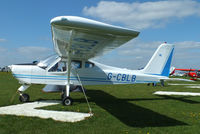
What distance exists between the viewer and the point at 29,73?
309 inches

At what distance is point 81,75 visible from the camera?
8422mm

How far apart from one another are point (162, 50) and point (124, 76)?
2.55 m

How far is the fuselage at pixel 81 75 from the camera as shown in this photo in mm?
7840

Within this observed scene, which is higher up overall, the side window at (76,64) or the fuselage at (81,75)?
the side window at (76,64)

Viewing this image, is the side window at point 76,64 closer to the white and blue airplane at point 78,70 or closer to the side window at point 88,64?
the white and blue airplane at point 78,70

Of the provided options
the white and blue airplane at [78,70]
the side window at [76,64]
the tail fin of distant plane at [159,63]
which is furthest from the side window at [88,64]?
the tail fin of distant plane at [159,63]

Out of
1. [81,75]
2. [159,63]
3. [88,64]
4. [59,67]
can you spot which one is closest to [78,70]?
[81,75]

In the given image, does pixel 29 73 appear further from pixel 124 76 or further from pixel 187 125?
pixel 187 125

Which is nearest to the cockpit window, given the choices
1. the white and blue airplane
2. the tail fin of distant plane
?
the white and blue airplane

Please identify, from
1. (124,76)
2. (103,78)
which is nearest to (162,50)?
(124,76)

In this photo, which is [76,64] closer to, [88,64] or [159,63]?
[88,64]

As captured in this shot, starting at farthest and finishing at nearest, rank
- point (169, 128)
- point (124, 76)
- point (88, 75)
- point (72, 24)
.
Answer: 1. point (124, 76)
2. point (88, 75)
3. point (169, 128)
4. point (72, 24)

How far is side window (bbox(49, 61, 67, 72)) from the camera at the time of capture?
817cm

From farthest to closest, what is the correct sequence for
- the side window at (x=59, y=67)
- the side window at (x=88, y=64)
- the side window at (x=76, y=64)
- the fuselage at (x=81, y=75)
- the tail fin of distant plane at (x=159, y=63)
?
the tail fin of distant plane at (x=159, y=63) → the side window at (x=88, y=64) → the side window at (x=76, y=64) → the side window at (x=59, y=67) → the fuselage at (x=81, y=75)
